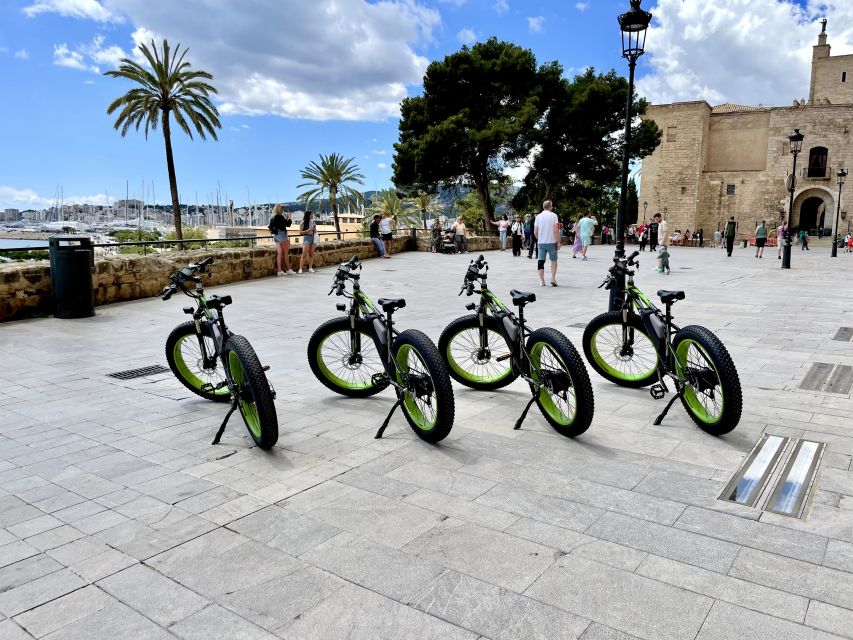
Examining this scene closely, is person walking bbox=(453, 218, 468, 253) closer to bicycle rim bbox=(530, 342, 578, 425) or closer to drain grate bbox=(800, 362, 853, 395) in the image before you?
drain grate bbox=(800, 362, 853, 395)

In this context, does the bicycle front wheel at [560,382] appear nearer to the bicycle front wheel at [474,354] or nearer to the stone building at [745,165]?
the bicycle front wheel at [474,354]

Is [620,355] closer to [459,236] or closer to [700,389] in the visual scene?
[700,389]

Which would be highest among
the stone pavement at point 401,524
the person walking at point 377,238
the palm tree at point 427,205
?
the palm tree at point 427,205

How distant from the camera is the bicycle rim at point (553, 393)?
172 inches

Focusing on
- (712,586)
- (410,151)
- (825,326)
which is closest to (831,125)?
(410,151)

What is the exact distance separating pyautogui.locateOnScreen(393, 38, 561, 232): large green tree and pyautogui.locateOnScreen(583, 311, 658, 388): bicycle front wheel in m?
31.0

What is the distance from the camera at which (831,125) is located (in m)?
49.1

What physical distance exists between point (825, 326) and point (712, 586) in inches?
287

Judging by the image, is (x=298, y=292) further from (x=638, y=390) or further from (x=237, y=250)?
(x=638, y=390)

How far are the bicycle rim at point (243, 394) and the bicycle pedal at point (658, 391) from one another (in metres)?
2.93

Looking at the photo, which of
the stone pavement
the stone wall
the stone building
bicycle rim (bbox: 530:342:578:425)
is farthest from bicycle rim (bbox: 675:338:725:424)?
the stone building

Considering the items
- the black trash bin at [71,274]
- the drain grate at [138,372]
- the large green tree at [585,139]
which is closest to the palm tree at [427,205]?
the large green tree at [585,139]

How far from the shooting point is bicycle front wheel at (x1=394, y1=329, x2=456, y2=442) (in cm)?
413

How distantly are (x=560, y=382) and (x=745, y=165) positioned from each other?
182 ft
